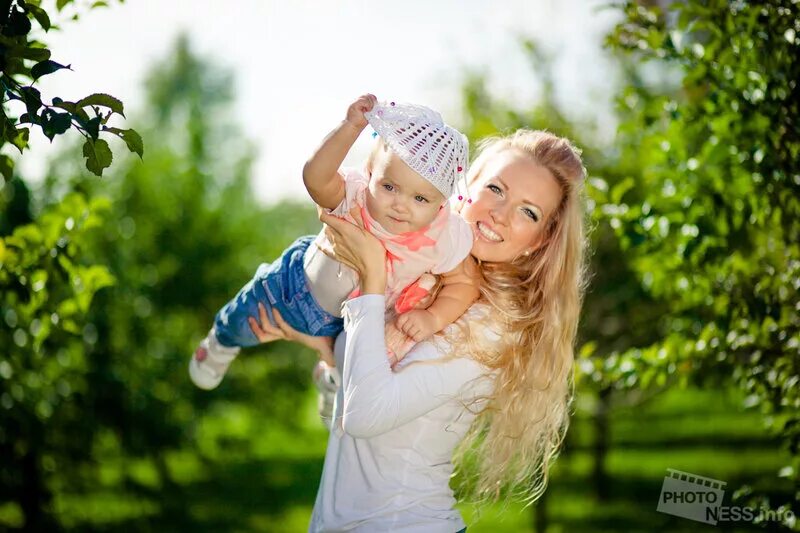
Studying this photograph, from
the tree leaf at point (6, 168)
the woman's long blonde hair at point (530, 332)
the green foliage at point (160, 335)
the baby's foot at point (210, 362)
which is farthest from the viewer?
the green foliage at point (160, 335)

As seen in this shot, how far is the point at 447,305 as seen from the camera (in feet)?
8.95

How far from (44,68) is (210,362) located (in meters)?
→ 1.75

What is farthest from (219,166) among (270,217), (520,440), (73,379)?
(520,440)

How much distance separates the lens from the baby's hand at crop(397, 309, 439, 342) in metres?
2.62

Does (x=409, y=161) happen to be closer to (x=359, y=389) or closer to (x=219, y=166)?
(x=359, y=389)

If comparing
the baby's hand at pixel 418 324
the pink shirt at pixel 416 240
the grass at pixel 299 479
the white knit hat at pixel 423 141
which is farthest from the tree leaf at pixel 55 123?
the grass at pixel 299 479

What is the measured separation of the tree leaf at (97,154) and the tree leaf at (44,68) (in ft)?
0.56

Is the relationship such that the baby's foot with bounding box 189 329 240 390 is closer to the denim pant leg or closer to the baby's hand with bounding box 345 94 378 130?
the denim pant leg

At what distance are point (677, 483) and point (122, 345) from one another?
524 cm

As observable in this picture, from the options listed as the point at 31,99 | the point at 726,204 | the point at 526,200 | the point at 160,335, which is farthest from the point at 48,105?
the point at 160,335

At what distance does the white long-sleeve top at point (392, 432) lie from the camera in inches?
96.2

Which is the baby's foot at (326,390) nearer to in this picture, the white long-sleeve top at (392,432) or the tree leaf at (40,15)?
the white long-sleeve top at (392,432)

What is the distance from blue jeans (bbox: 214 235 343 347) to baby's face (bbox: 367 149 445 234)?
477mm

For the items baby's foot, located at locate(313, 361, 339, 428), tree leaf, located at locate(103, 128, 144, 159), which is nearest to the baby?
baby's foot, located at locate(313, 361, 339, 428)
